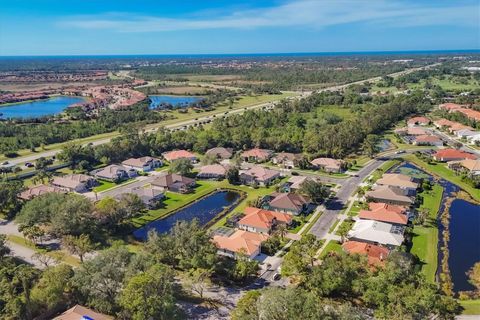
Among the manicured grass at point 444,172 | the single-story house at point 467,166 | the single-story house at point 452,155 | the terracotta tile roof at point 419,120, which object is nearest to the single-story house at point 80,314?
the manicured grass at point 444,172

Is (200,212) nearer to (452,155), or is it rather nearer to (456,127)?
(452,155)

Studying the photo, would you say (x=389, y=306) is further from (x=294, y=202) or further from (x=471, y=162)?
(x=471, y=162)

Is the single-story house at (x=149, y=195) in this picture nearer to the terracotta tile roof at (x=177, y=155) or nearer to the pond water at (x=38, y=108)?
the terracotta tile roof at (x=177, y=155)

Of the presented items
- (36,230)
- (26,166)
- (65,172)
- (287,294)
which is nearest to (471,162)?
(287,294)

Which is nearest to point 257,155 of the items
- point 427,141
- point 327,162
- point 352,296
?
point 327,162

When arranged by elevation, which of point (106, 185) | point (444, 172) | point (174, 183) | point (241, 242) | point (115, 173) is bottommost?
point (106, 185)
